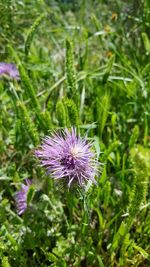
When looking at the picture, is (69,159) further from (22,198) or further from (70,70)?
(22,198)

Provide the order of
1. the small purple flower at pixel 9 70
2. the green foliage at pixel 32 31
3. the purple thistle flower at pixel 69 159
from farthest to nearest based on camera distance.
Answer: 1. the small purple flower at pixel 9 70
2. the green foliage at pixel 32 31
3. the purple thistle flower at pixel 69 159

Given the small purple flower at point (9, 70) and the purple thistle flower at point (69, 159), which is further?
the small purple flower at point (9, 70)

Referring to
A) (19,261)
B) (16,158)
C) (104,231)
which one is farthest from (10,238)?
(16,158)

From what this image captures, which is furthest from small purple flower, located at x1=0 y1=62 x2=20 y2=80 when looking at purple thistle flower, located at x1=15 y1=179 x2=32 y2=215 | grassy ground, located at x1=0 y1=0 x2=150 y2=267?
purple thistle flower, located at x1=15 y1=179 x2=32 y2=215

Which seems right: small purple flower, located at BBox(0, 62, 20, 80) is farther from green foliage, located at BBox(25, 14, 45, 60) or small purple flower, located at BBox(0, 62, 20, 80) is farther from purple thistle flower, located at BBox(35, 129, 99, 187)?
purple thistle flower, located at BBox(35, 129, 99, 187)

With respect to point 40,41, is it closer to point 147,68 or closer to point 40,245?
point 147,68

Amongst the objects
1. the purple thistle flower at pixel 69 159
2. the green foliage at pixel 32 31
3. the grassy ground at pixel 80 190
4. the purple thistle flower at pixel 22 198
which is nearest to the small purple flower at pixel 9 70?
the grassy ground at pixel 80 190

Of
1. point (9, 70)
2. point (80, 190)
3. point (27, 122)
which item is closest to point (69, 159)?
point (80, 190)

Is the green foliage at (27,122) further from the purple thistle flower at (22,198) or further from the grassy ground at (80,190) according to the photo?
the purple thistle flower at (22,198)
